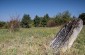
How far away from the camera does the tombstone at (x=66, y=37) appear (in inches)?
175

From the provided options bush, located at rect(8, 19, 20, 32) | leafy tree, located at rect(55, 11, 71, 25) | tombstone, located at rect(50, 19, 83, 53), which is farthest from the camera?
leafy tree, located at rect(55, 11, 71, 25)

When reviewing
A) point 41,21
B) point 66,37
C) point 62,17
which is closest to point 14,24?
point 66,37

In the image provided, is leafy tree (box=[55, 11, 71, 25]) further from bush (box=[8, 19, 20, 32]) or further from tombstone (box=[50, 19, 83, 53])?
tombstone (box=[50, 19, 83, 53])

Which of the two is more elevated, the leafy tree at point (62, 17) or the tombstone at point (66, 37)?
the leafy tree at point (62, 17)

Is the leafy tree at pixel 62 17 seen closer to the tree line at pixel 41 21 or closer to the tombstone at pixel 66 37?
the tree line at pixel 41 21

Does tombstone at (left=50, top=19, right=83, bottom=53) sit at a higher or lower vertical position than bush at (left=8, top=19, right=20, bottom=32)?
lower

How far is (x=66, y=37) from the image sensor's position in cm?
463

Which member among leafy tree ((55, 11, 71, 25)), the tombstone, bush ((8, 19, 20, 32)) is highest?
leafy tree ((55, 11, 71, 25))

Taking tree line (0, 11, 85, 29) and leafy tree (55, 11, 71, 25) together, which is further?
leafy tree (55, 11, 71, 25)

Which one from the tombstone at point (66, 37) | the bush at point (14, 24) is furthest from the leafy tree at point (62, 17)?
the tombstone at point (66, 37)

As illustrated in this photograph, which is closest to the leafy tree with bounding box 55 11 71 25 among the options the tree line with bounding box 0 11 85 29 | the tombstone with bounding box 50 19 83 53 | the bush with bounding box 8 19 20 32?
the tree line with bounding box 0 11 85 29

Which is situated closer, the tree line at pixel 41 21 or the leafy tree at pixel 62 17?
the tree line at pixel 41 21

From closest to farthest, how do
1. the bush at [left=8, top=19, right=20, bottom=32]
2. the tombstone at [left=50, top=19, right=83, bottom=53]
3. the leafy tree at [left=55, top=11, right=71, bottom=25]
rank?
the tombstone at [left=50, top=19, right=83, bottom=53] < the bush at [left=8, top=19, right=20, bottom=32] < the leafy tree at [left=55, top=11, right=71, bottom=25]

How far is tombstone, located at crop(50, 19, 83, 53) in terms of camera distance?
4457mm
